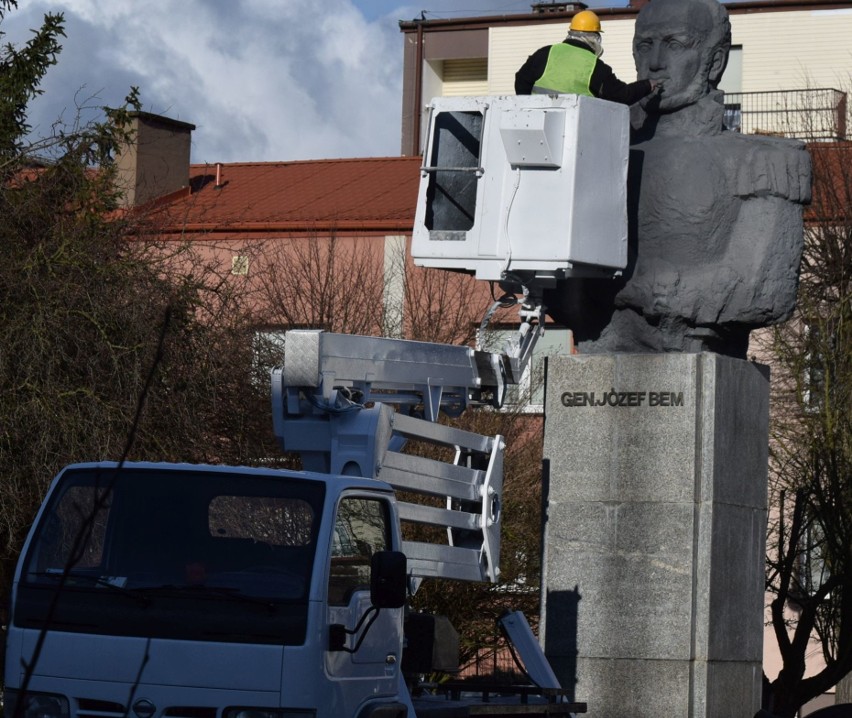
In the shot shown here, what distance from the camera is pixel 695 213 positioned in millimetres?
11438

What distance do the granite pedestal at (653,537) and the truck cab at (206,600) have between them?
320 cm

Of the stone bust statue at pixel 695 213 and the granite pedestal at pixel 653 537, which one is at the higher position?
the stone bust statue at pixel 695 213

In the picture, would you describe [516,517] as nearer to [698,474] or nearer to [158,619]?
[698,474]

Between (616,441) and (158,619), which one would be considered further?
(616,441)

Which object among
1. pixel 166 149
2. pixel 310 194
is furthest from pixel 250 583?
pixel 166 149

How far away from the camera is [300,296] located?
26125mm

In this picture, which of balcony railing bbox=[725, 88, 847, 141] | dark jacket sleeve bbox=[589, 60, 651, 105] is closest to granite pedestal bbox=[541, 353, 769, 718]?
dark jacket sleeve bbox=[589, 60, 651, 105]

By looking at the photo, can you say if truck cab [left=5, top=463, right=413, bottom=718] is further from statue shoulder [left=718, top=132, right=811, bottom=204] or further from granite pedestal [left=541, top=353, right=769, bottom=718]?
statue shoulder [left=718, top=132, right=811, bottom=204]

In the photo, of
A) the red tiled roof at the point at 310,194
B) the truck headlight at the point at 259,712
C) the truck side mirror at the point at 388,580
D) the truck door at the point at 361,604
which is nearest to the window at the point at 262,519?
the truck door at the point at 361,604

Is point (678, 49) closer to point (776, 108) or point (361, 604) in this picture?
point (361, 604)

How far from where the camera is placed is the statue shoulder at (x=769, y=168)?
11375 millimetres

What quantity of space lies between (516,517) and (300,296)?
645 cm

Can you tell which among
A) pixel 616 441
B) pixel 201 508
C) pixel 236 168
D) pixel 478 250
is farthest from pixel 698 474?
pixel 236 168

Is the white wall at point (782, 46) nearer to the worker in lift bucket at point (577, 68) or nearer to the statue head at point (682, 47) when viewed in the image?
the statue head at point (682, 47)
